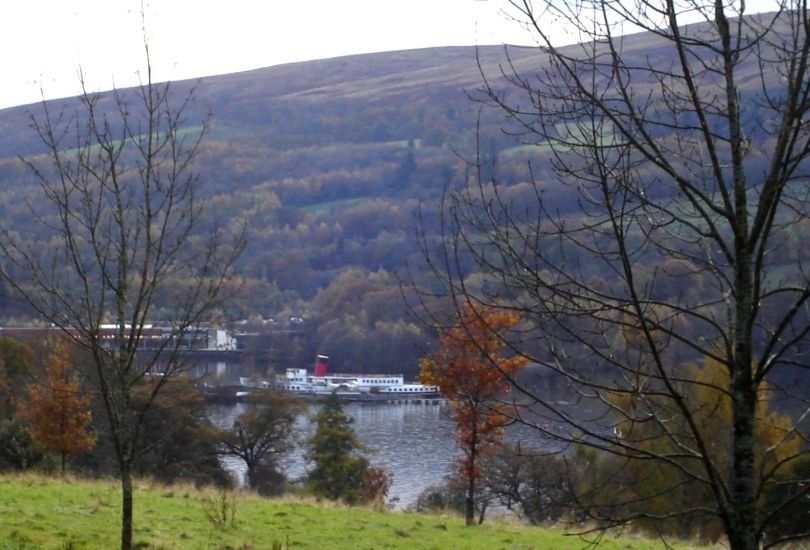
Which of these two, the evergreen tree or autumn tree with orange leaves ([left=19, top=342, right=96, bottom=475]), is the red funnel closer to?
the evergreen tree

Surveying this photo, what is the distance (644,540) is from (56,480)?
31.5 feet

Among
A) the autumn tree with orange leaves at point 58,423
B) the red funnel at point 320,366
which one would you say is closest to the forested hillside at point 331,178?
the red funnel at point 320,366

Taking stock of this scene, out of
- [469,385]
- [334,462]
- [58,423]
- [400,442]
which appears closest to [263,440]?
[334,462]

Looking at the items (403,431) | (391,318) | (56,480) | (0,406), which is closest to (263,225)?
(391,318)

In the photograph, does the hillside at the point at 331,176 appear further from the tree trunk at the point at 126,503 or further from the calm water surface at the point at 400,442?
the tree trunk at the point at 126,503

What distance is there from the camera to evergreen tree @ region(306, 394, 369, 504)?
29031 mm

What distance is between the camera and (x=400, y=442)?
41.6 m

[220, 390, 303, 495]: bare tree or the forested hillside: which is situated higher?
the forested hillside

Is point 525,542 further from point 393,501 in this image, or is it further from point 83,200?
point 393,501

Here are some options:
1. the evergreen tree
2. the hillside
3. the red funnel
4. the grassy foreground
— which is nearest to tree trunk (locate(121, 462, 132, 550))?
the grassy foreground

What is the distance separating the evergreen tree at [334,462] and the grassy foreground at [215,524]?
1116 centimetres

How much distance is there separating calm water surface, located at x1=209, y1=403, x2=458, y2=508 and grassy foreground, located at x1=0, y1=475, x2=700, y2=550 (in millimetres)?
11475

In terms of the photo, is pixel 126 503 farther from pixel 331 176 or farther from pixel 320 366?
pixel 331 176

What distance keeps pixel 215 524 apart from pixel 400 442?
2853 cm
